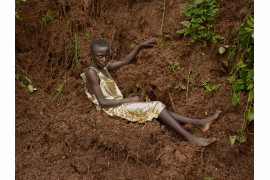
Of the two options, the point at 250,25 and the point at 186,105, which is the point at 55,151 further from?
the point at 250,25

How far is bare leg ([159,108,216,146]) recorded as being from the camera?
3176mm

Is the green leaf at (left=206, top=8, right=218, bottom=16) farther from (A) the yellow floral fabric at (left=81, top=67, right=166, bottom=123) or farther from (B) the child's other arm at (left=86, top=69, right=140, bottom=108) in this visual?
(B) the child's other arm at (left=86, top=69, right=140, bottom=108)

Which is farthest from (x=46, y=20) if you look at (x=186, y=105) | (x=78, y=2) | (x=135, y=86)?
(x=186, y=105)

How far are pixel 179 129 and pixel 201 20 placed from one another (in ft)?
4.89

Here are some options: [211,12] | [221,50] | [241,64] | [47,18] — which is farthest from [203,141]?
[47,18]

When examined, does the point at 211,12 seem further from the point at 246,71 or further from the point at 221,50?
the point at 246,71

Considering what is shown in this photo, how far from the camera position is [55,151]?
129 inches

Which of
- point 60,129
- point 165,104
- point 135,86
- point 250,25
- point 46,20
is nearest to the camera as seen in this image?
point 250,25

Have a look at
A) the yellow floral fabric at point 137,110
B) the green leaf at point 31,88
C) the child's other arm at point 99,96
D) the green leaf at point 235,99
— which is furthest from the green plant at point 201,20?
the green leaf at point 31,88

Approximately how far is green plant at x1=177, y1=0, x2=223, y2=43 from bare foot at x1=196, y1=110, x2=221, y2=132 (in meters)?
1.00

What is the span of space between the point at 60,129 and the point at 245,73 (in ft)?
7.70

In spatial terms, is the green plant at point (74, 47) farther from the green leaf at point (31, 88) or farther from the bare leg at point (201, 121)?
the bare leg at point (201, 121)

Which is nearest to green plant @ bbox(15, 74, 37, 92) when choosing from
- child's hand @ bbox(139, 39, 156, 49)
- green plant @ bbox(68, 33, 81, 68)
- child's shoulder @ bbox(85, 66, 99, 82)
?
green plant @ bbox(68, 33, 81, 68)

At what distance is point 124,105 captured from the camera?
3404 mm
